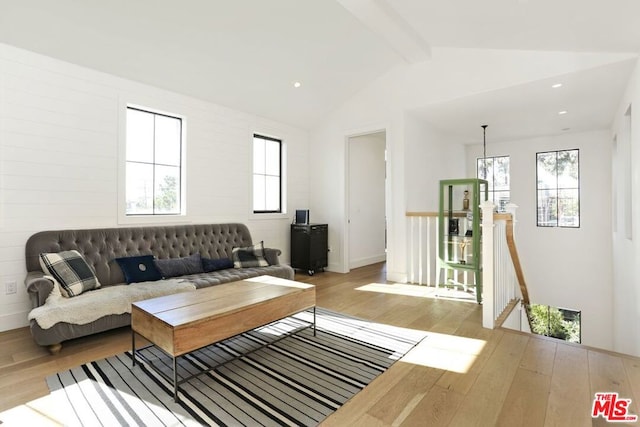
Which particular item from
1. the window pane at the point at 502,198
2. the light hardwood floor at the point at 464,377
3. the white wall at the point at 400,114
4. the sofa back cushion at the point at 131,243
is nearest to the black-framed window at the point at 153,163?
the sofa back cushion at the point at 131,243

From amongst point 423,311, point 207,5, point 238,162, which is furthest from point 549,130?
point 207,5

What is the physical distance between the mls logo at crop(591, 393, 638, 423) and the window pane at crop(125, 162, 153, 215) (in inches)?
182

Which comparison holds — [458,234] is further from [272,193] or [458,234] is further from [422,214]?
[272,193]

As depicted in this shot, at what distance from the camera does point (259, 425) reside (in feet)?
5.69

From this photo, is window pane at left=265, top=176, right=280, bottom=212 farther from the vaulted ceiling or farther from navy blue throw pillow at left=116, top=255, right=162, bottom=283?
navy blue throw pillow at left=116, top=255, right=162, bottom=283

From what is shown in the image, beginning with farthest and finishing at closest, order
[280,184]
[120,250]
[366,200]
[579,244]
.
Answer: [366,200] < [579,244] < [280,184] < [120,250]

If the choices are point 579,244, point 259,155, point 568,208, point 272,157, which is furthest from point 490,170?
point 259,155

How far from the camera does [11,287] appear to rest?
122 inches

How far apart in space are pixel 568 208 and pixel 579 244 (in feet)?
2.33

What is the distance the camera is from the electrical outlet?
3.08m

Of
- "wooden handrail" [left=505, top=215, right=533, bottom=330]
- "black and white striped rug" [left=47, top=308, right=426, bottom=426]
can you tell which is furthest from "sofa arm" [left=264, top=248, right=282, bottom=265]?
"wooden handrail" [left=505, top=215, right=533, bottom=330]

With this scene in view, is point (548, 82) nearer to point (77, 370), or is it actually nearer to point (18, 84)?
point (77, 370)

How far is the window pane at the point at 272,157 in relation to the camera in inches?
224

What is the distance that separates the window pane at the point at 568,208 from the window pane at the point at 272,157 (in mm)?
5552
